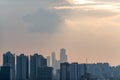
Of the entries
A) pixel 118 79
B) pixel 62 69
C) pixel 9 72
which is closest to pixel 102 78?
pixel 118 79

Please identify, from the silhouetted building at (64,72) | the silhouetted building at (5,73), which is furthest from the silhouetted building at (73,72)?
the silhouetted building at (5,73)

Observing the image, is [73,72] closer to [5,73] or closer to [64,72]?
[64,72]

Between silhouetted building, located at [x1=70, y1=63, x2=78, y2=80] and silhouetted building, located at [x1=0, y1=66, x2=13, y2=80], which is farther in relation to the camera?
silhouetted building, located at [x1=70, y1=63, x2=78, y2=80]

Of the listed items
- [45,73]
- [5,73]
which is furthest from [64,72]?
[5,73]

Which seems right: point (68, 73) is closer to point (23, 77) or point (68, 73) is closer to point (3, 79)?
point (23, 77)

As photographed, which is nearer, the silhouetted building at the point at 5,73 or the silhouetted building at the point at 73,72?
the silhouetted building at the point at 5,73

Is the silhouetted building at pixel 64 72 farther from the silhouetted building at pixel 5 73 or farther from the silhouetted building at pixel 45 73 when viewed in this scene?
the silhouetted building at pixel 5 73

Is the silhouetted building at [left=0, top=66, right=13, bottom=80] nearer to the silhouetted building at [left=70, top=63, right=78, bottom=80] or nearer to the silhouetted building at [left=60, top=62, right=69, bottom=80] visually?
the silhouetted building at [left=60, top=62, right=69, bottom=80]

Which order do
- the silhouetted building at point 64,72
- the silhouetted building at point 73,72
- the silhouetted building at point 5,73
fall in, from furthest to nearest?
the silhouetted building at point 73,72 → the silhouetted building at point 64,72 → the silhouetted building at point 5,73

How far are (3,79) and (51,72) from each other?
36320 mm

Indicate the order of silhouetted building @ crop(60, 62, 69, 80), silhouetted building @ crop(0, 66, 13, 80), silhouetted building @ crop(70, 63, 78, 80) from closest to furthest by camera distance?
silhouetted building @ crop(0, 66, 13, 80)
silhouetted building @ crop(60, 62, 69, 80)
silhouetted building @ crop(70, 63, 78, 80)

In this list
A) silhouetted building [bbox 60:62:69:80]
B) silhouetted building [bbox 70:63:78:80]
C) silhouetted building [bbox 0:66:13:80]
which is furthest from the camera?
silhouetted building [bbox 70:63:78:80]

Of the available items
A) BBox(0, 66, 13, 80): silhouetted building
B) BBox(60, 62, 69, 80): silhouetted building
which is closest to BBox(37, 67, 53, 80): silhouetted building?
BBox(60, 62, 69, 80): silhouetted building

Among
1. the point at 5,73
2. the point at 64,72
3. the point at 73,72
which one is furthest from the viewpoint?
the point at 73,72
